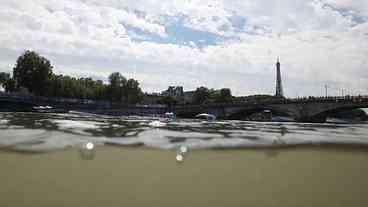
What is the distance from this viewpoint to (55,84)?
3775 inches

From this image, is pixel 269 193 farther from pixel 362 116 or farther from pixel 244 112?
pixel 362 116

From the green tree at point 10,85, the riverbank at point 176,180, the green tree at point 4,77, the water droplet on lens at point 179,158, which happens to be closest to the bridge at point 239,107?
the green tree at point 10,85

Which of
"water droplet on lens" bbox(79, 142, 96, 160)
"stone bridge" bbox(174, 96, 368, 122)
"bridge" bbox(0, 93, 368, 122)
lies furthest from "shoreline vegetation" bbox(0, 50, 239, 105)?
"water droplet on lens" bbox(79, 142, 96, 160)

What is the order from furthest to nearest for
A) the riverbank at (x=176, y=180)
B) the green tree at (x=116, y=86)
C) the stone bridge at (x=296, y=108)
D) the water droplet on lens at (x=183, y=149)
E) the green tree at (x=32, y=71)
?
the green tree at (x=116, y=86)
the green tree at (x=32, y=71)
the stone bridge at (x=296, y=108)
the water droplet on lens at (x=183, y=149)
the riverbank at (x=176, y=180)

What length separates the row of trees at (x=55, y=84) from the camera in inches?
3415

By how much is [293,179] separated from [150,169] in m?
2.46

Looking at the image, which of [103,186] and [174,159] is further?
[174,159]

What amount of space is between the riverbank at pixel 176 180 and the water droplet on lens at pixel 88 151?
129mm

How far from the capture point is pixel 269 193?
5355mm

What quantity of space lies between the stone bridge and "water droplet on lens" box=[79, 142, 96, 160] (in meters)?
69.6

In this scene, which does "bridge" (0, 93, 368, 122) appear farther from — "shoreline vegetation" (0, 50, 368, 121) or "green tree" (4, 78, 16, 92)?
"green tree" (4, 78, 16, 92)

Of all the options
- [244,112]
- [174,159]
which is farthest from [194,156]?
[244,112]

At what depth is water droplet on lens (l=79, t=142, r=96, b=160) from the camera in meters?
7.57

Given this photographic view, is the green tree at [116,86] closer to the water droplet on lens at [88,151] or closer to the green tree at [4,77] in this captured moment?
the green tree at [4,77]
